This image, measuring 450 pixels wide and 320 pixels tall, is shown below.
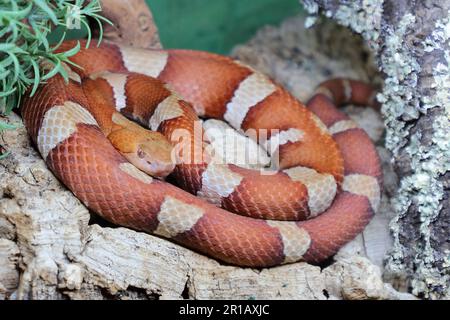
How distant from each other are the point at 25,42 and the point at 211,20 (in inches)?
92.7

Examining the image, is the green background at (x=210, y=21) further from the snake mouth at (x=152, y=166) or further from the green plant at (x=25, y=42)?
the snake mouth at (x=152, y=166)

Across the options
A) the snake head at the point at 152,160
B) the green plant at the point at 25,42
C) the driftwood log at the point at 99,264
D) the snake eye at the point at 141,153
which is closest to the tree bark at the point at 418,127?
the driftwood log at the point at 99,264

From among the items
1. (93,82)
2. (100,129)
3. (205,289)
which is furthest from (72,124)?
(205,289)

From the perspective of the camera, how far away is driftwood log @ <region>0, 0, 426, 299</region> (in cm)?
312

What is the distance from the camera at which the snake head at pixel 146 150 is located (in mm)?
3762

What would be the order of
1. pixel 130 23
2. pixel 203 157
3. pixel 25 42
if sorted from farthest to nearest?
pixel 130 23
pixel 203 157
pixel 25 42

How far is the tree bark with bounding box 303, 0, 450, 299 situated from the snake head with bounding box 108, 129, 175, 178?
167 centimetres

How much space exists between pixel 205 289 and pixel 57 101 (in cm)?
156

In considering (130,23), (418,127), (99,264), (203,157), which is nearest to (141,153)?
(203,157)

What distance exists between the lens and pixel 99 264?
3207 mm

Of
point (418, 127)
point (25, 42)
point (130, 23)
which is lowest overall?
point (25, 42)

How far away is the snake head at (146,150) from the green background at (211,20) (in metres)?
1.68

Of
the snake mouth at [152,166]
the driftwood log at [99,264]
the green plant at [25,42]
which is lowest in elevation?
the driftwood log at [99,264]

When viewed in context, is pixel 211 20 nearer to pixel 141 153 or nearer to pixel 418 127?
pixel 141 153
